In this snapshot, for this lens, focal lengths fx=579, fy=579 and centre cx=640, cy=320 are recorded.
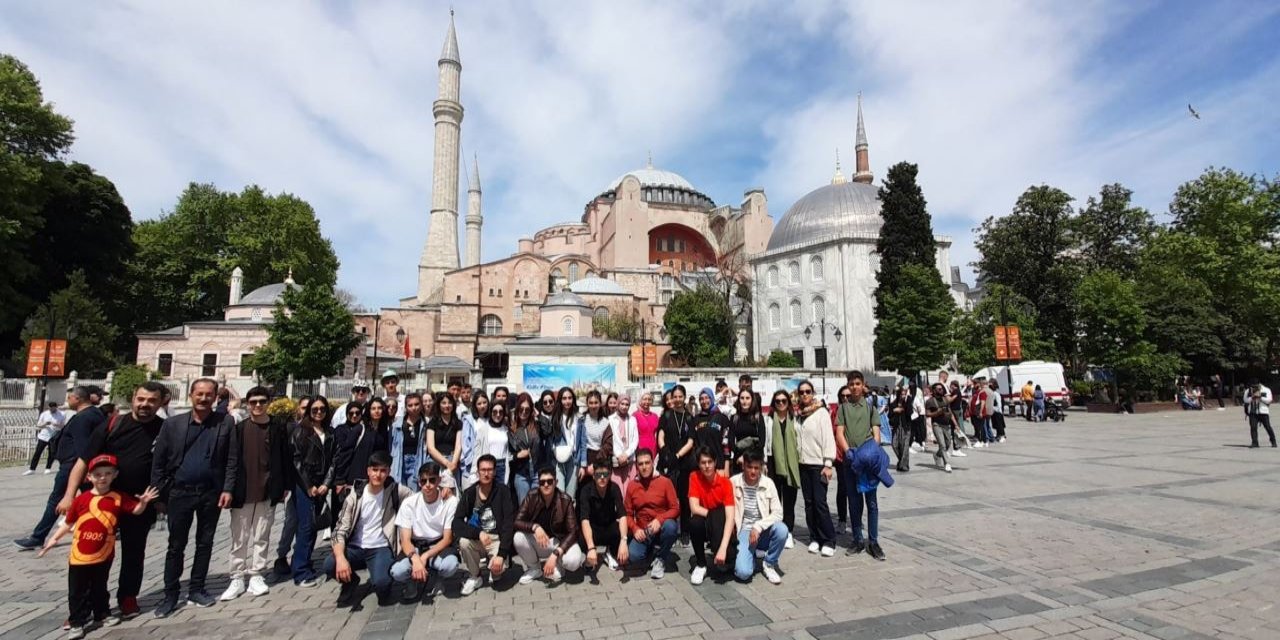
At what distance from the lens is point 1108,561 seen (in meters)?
4.85

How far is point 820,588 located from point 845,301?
35.1 m

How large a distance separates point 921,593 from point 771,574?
1086mm

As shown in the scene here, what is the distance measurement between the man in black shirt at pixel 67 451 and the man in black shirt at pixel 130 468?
168cm

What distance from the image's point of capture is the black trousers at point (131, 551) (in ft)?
13.3

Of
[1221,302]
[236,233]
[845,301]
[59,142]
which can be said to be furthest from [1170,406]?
[236,233]

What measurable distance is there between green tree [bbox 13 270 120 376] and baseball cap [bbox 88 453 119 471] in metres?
26.4

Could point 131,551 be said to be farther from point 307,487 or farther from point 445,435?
point 445,435

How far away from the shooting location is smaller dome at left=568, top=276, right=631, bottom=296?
45.6 meters

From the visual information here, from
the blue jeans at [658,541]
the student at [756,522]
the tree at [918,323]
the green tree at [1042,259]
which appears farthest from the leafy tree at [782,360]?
the blue jeans at [658,541]

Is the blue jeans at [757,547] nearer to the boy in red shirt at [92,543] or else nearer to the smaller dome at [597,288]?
the boy in red shirt at [92,543]

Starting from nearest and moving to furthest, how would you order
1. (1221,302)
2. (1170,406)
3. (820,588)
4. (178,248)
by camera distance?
(820,588) < (1170,406) < (1221,302) < (178,248)

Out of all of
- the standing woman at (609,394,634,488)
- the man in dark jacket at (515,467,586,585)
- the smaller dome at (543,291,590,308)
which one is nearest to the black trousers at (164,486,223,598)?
the man in dark jacket at (515,467,586,585)

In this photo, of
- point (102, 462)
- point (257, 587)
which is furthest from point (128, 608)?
point (102, 462)

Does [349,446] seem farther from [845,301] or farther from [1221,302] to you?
[1221,302]
